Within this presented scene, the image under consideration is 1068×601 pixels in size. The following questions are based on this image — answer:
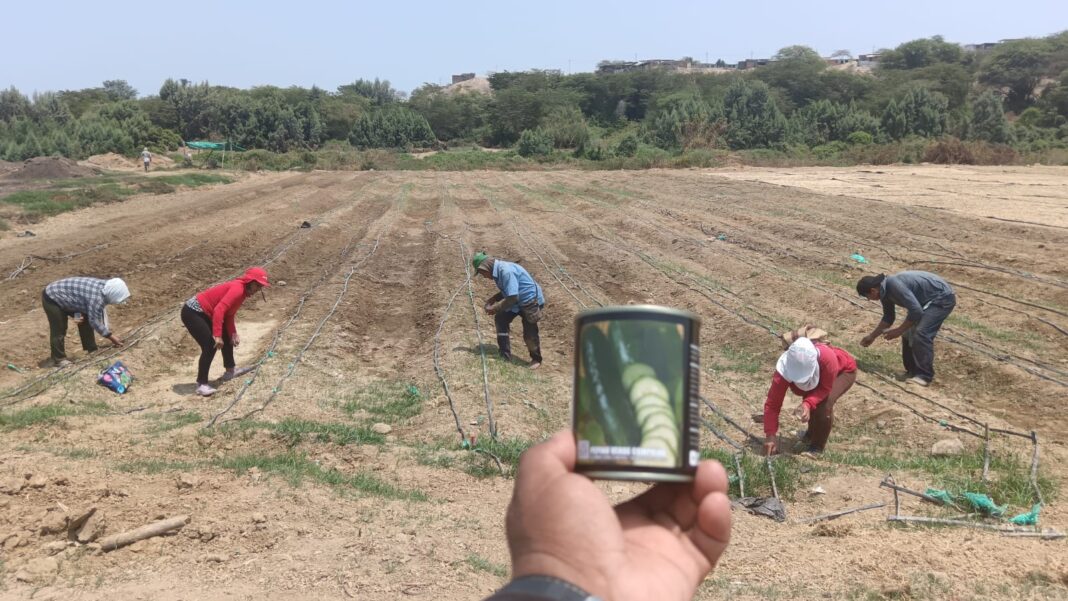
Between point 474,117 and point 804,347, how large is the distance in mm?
65597

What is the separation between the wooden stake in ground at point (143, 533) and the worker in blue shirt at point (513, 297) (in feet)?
15.9

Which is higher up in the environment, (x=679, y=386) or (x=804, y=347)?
(x=679, y=386)

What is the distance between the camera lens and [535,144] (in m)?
53.2

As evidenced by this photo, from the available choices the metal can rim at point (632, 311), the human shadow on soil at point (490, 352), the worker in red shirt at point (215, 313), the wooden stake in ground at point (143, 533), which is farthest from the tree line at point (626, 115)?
the metal can rim at point (632, 311)

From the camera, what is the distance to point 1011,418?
26.0 ft

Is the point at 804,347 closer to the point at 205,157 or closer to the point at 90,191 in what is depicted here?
the point at 90,191

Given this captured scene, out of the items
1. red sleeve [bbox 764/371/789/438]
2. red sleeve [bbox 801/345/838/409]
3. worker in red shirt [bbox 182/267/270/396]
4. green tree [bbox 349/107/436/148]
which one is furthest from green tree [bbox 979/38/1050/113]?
worker in red shirt [bbox 182/267/270/396]

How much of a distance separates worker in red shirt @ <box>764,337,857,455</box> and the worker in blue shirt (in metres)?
3.47

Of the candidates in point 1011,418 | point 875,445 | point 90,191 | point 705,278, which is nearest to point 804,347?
point 875,445

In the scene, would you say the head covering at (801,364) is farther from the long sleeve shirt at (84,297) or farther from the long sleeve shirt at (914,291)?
the long sleeve shirt at (84,297)

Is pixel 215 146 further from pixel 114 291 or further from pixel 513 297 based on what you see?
pixel 513 297

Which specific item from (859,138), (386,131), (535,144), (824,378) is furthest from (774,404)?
(386,131)

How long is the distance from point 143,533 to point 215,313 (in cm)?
381

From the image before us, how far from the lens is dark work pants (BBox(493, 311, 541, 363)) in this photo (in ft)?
31.8
